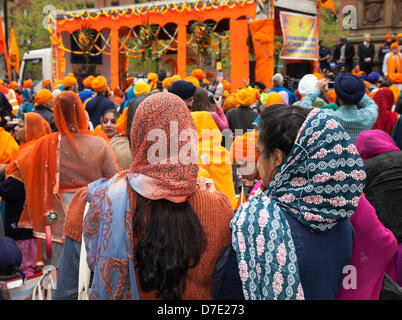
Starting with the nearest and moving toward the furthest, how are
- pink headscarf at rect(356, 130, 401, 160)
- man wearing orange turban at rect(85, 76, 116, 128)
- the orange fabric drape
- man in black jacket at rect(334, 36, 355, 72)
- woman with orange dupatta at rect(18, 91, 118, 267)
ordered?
1. pink headscarf at rect(356, 130, 401, 160)
2. woman with orange dupatta at rect(18, 91, 118, 267)
3. man wearing orange turban at rect(85, 76, 116, 128)
4. the orange fabric drape
5. man in black jacket at rect(334, 36, 355, 72)

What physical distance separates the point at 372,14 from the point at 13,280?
16474mm

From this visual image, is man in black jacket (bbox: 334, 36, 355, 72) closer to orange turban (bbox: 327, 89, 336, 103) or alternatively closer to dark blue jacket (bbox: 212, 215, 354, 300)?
orange turban (bbox: 327, 89, 336, 103)

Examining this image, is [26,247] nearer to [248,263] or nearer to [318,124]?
[248,263]

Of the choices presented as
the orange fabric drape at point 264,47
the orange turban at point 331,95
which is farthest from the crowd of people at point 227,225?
the orange fabric drape at point 264,47

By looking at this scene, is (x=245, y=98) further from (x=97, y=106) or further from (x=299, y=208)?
(x=299, y=208)

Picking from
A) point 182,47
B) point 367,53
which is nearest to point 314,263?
point 182,47

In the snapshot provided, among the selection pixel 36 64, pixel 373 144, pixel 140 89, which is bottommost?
pixel 373 144

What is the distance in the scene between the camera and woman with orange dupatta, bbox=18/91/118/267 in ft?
12.1

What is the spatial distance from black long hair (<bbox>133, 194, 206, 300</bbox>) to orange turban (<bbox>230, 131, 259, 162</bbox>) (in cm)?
190

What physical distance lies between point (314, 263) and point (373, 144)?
1497 mm

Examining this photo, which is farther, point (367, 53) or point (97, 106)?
point (367, 53)

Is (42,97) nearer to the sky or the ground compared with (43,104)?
nearer to the sky

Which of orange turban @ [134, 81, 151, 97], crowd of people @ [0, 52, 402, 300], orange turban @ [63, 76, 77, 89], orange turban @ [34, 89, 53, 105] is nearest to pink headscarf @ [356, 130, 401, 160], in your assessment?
crowd of people @ [0, 52, 402, 300]

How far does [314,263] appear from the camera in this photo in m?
1.62
